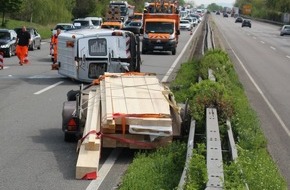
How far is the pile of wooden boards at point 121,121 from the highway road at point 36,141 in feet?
1.06

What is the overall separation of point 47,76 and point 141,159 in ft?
46.1

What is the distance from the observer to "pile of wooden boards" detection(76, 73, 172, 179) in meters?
9.37

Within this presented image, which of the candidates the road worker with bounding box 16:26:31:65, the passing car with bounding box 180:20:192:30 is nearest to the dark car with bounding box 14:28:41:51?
the road worker with bounding box 16:26:31:65

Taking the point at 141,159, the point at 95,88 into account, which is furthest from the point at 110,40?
the point at 141,159

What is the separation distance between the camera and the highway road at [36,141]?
8.84 meters

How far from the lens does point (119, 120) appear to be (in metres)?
10.0

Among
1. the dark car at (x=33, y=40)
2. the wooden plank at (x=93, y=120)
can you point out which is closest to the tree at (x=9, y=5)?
the dark car at (x=33, y=40)

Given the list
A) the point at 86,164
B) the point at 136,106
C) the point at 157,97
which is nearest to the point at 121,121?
the point at 136,106

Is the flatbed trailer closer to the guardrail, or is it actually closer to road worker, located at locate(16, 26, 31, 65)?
the guardrail

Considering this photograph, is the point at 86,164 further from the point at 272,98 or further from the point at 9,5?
the point at 9,5

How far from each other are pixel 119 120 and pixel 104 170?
0.91m

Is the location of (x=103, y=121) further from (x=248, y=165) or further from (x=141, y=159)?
(x=248, y=165)

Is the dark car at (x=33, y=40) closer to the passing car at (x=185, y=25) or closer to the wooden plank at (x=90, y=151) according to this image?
the wooden plank at (x=90, y=151)

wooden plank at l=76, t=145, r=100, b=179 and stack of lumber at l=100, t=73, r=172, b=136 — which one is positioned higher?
stack of lumber at l=100, t=73, r=172, b=136
